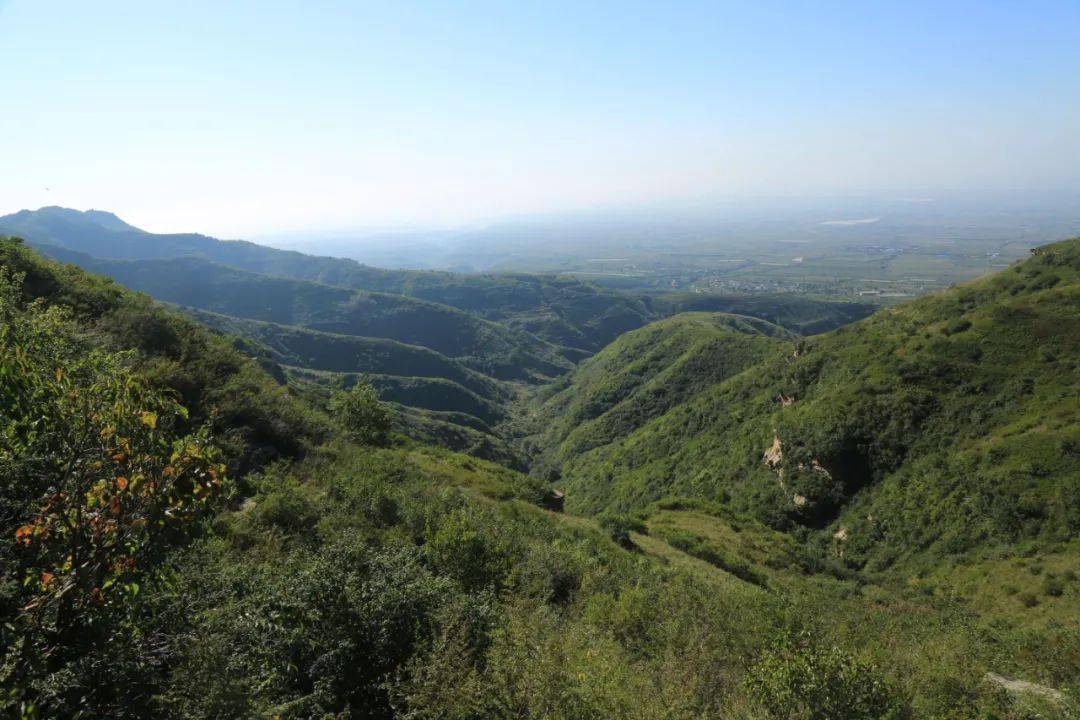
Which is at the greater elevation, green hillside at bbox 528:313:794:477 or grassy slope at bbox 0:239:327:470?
grassy slope at bbox 0:239:327:470

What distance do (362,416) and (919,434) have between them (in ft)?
149

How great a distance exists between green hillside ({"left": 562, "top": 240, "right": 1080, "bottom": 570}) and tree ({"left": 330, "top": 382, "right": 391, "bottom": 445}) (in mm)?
34593

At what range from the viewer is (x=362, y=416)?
118 feet

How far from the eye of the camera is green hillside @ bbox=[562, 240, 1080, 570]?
31.0 metres

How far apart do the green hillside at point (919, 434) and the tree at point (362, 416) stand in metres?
34.6

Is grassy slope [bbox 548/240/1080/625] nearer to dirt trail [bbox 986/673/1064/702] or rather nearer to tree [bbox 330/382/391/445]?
dirt trail [bbox 986/673/1064/702]

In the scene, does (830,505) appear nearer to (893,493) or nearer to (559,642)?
(893,493)

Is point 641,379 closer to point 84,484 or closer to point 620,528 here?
point 620,528

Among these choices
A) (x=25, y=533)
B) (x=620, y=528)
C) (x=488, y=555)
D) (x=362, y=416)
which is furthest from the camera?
(x=362, y=416)

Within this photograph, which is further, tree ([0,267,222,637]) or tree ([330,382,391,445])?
tree ([330,382,391,445])

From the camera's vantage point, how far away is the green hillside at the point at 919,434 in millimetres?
31000

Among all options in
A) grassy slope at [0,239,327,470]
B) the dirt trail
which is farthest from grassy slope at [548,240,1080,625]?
grassy slope at [0,239,327,470]

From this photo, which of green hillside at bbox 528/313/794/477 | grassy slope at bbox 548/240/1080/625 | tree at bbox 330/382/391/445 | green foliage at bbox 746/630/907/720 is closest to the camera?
green foliage at bbox 746/630/907/720

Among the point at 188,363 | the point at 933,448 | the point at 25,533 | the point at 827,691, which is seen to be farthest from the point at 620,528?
the point at 25,533
